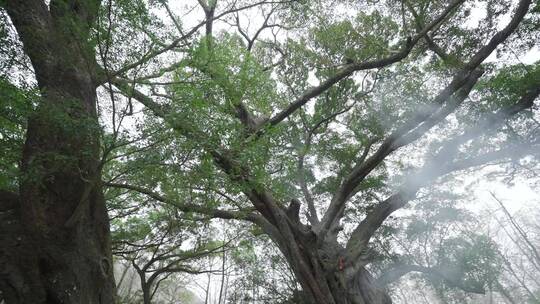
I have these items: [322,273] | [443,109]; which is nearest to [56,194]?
[322,273]

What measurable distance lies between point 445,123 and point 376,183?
2.56 m

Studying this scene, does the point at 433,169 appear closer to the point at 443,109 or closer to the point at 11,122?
the point at 443,109

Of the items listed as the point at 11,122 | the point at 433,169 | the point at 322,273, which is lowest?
the point at 322,273

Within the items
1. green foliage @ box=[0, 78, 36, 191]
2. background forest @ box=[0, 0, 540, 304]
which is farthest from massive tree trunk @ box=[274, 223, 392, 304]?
green foliage @ box=[0, 78, 36, 191]

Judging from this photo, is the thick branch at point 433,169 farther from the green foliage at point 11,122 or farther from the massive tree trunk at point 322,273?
the green foliage at point 11,122

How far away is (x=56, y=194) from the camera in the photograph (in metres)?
3.06

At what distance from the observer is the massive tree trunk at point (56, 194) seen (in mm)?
2631

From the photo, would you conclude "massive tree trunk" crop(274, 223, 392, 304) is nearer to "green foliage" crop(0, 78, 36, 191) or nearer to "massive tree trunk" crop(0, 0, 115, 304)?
"massive tree trunk" crop(0, 0, 115, 304)

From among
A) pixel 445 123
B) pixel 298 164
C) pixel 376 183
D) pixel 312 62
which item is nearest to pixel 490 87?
pixel 445 123

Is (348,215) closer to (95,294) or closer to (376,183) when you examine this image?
(376,183)

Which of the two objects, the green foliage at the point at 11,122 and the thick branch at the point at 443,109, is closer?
the green foliage at the point at 11,122

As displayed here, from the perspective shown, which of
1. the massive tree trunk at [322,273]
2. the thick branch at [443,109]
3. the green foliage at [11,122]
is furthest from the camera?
the thick branch at [443,109]

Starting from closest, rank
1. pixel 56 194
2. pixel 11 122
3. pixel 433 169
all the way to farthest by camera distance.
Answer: pixel 11 122
pixel 56 194
pixel 433 169

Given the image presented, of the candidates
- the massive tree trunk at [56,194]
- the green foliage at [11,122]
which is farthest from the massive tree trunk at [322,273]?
the green foliage at [11,122]
